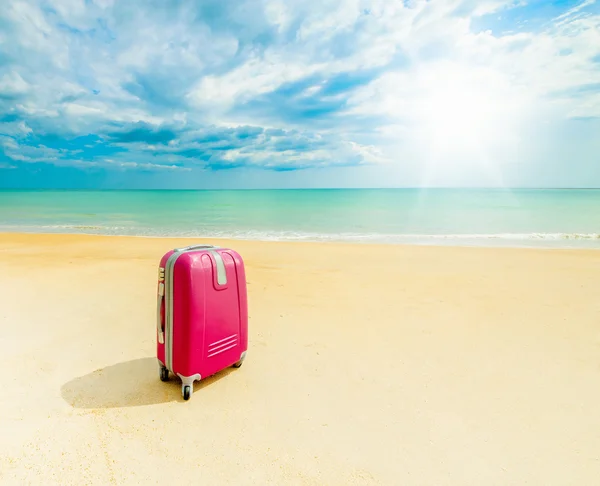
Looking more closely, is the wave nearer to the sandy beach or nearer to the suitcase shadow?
the sandy beach

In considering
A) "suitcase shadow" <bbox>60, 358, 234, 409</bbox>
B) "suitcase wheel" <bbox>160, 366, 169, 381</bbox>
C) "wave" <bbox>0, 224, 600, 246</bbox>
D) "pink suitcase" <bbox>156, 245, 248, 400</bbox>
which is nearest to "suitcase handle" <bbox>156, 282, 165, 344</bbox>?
"pink suitcase" <bbox>156, 245, 248, 400</bbox>

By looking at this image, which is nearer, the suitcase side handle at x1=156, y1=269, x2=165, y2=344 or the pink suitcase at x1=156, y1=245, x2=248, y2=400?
the pink suitcase at x1=156, y1=245, x2=248, y2=400

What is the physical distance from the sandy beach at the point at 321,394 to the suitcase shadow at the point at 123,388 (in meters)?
0.02

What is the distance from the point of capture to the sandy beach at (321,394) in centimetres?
205

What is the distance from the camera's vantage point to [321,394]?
109 inches

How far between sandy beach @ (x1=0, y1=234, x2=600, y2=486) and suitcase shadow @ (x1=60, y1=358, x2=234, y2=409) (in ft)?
0.05

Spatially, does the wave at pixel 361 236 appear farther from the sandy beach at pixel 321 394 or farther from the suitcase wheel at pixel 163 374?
the suitcase wheel at pixel 163 374

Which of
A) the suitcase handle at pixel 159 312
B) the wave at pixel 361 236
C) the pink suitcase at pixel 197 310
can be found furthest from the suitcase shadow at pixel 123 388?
the wave at pixel 361 236

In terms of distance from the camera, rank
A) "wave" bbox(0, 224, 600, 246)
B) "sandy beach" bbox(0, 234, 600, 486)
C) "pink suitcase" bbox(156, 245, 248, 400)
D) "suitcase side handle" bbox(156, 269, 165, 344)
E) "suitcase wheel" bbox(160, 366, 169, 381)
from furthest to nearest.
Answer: "wave" bbox(0, 224, 600, 246) < "suitcase wheel" bbox(160, 366, 169, 381) < "suitcase side handle" bbox(156, 269, 165, 344) < "pink suitcase" bbox(156, 245, 248, 400) < "sandy beach" bbox(0, 234, 600, 486)

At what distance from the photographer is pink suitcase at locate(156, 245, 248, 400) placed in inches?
102

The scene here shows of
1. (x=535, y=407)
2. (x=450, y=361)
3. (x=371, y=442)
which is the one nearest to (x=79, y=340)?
(x=371, y=442)

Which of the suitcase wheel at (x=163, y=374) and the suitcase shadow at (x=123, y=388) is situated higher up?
the suitcase wheel at (x=163, y=374)

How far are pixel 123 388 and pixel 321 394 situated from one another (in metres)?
1.60

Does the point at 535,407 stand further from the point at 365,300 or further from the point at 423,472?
the point at 365,300
